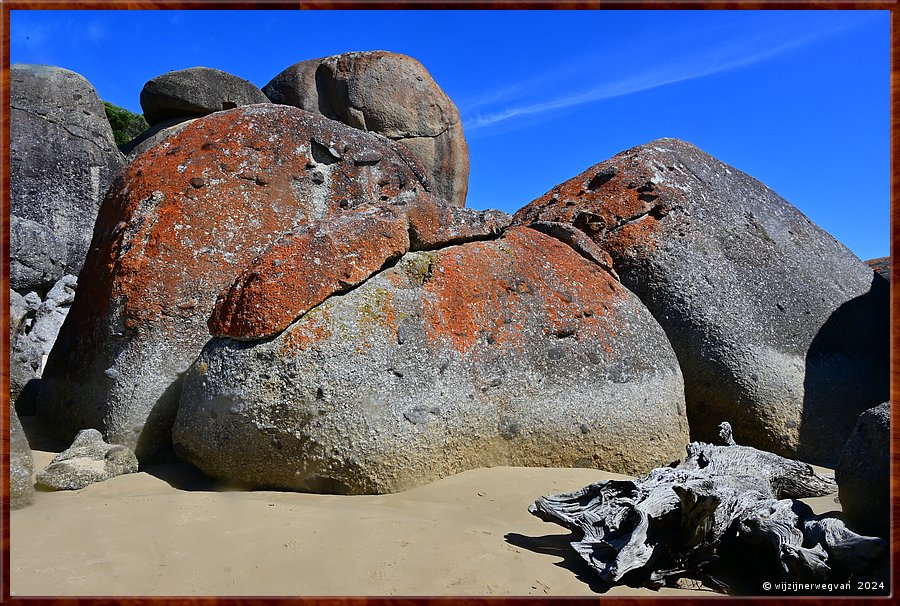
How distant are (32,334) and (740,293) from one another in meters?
5.81

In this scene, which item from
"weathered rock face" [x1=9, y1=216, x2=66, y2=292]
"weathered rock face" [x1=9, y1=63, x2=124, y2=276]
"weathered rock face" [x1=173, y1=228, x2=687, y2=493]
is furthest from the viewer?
"weathered rock face" [x1=9, y1=63, x2=124, y2=276]

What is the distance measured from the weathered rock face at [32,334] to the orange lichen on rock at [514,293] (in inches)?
101

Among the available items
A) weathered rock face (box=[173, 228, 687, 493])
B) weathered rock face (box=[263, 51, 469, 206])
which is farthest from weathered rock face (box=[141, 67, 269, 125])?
weathered rock face (box=[173, 228, 687, 493])

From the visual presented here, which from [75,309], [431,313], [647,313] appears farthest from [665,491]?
[75,309]

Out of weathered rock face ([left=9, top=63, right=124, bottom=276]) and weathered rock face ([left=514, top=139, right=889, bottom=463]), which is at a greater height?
weathered rock face ([left=9, top=63, right=124, bottom=276])

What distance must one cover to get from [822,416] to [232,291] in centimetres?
379

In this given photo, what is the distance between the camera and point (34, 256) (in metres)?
8.14

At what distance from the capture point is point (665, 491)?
9.42 ft

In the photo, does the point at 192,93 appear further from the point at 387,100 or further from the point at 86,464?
the point at 86,464

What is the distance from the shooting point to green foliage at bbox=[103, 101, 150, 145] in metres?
18.6

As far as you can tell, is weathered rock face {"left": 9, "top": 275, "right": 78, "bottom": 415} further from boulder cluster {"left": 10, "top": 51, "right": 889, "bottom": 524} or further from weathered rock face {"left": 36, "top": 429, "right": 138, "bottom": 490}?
weathered rock face {"left": 36, "top": 429, "right": 138, "bottom": 490}

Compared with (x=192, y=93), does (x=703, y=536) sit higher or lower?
lower

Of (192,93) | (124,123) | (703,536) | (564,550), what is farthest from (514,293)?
(124,123)

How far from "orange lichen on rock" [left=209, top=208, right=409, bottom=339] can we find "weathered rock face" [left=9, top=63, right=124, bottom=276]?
5905 mm
